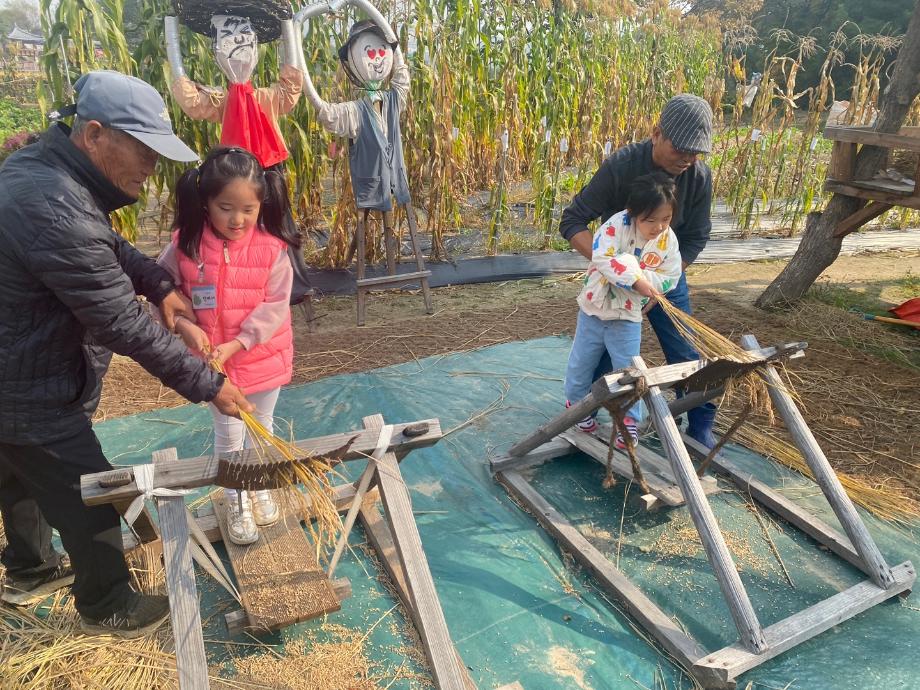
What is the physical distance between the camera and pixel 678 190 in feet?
9.17

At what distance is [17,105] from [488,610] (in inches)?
723

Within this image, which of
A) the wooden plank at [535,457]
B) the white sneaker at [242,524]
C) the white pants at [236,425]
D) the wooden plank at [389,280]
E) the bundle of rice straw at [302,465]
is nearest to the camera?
the bundle of rice straw at [302,465]

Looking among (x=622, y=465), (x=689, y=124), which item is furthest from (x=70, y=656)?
(x=689, y=124)

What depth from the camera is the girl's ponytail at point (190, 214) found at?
6.60ft

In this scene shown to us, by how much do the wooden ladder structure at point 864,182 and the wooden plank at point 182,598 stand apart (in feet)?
15.7

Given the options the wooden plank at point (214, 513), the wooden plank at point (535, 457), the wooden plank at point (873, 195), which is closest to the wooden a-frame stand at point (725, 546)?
the wooden plank at point (535, 457)

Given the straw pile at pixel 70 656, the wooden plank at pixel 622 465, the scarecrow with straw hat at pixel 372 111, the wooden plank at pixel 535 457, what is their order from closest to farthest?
A: the straw pile at pixel 70 656 < the wooden plank at pixel 622 465 < the wooden plank at pixel 535 457 < the scarecrow with straw hat at pixel 372 111

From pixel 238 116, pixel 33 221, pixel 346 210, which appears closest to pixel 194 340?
pixel 33 221

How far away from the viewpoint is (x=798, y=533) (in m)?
2.64

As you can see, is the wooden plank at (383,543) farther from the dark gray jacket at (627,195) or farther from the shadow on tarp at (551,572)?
the dark gray jacket at (627,195)

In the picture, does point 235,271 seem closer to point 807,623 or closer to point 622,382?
point 622,382

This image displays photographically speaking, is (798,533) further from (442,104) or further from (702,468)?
(442,104)

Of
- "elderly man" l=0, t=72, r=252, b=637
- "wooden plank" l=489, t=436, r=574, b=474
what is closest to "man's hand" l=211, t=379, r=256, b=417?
"elderly man" l=0, t=72, r=252, b=637

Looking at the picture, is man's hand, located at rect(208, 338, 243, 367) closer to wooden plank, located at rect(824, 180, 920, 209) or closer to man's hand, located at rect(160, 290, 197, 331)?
man's hand, located at rect(160, 290, 197, 331)
